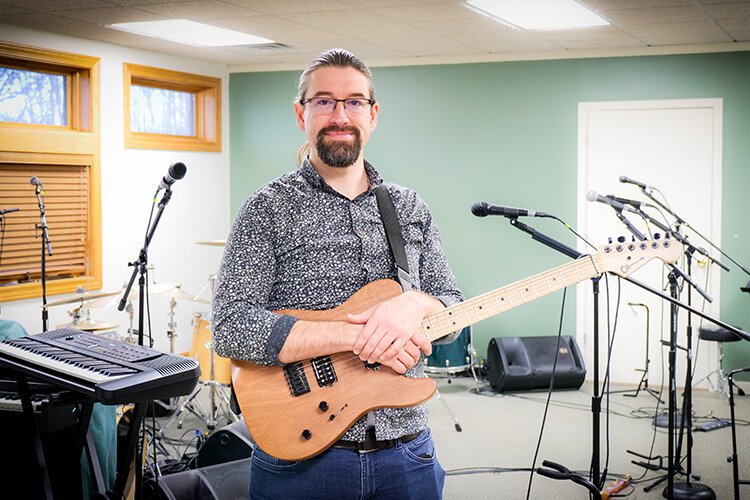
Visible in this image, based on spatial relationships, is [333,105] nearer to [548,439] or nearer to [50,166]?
[548,439]

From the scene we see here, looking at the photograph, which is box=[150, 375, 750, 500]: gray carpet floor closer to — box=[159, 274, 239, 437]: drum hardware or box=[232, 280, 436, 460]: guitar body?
box=[159, 274, 239, 437]: drum hardware

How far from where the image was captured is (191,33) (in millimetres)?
6609

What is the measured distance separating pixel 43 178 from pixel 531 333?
4246mm

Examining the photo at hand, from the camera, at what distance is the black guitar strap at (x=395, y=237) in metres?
1.90

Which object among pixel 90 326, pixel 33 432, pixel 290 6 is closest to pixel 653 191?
pixel 290 6

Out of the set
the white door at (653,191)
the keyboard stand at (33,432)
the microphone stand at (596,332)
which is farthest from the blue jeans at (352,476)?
the white door at (653,191)

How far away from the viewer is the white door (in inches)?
269

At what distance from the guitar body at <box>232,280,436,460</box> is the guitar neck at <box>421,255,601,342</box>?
0.13 meters

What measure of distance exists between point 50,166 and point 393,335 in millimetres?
5259

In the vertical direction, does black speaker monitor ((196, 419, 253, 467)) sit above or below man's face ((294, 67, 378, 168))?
below

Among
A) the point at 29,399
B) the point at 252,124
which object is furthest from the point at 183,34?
the point at 29,399

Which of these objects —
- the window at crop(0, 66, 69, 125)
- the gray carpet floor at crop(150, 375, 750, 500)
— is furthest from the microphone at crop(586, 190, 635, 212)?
the window at crop(0, 66, 69, 125)

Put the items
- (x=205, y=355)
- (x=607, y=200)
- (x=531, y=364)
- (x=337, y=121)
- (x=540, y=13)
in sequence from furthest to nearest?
(x=531, y=364)
(x=205, y=355)
(x=540, y=13)
(x=607, y=200)
(x=337, y=121)

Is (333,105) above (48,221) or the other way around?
above
